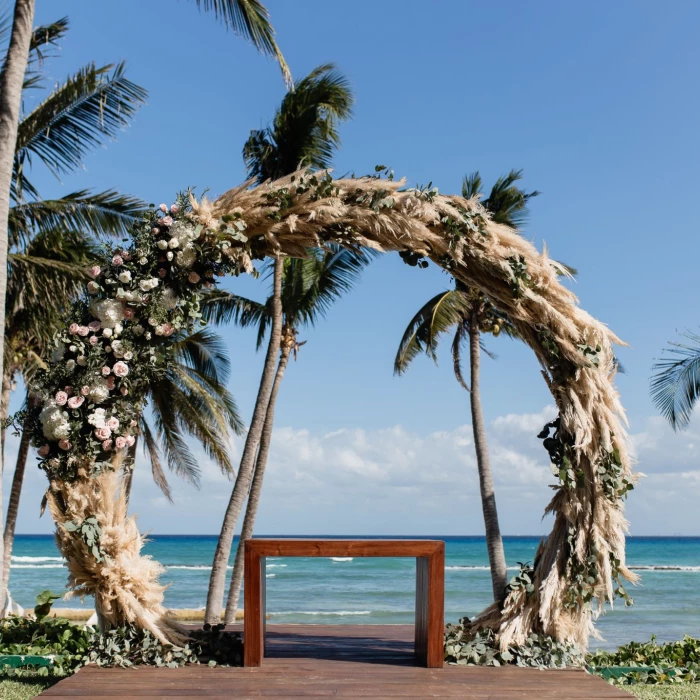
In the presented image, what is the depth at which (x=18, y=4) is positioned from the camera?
19.6 feet

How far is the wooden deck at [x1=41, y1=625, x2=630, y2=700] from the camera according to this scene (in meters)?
Result: 3.87

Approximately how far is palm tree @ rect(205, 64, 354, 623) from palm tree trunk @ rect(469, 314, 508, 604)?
9.01 feet

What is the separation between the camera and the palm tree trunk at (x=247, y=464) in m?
9.88

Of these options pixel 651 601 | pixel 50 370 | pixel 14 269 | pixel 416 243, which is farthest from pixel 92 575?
pixel 651 601

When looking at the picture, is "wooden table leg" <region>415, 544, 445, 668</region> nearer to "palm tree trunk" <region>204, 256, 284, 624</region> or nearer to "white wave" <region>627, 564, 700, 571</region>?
"palm tree trunk" <region>204, 256, 284, 624</region>

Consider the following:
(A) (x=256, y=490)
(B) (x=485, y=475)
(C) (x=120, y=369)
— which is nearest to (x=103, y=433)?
(C) (x=120, y=369)

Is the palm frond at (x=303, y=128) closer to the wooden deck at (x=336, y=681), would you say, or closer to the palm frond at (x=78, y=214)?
the palm frond at (x=78, y=214)

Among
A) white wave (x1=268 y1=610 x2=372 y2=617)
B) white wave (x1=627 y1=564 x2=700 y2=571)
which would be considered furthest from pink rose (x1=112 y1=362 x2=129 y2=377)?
white wave (x1=627 y1=564 x2=700 y2=571)

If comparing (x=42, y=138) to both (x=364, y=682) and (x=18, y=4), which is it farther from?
(x=364, y=682)

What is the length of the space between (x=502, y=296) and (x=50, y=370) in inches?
114

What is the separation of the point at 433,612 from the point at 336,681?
0.67m

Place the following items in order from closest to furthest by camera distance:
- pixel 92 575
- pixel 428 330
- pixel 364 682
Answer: pixel 364 682 < pixel 92 575 < pixel 428 330

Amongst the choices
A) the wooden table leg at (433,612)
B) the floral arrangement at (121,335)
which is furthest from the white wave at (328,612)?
the floral arrangement at (121,335)

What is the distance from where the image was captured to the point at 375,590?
914 inches
